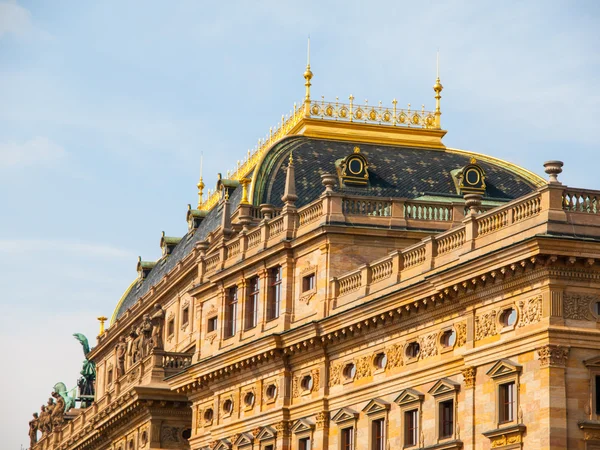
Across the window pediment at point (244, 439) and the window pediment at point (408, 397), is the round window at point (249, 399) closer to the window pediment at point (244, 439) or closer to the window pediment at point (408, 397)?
the window pediment at point (244, 439)

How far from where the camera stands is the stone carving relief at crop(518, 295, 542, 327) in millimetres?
57031

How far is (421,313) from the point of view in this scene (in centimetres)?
6419

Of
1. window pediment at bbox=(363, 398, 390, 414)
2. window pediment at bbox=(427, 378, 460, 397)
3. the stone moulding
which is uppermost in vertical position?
window pediment at bbox=(363, 398, 390, 414)

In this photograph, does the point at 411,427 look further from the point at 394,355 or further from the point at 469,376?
the point at 469,376

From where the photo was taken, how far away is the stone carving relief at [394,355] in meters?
65.7

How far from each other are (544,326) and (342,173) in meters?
28.5

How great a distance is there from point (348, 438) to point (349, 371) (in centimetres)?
254

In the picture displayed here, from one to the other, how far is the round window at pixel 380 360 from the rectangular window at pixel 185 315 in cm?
3198

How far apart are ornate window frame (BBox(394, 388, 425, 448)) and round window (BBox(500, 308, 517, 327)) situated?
19.2ft

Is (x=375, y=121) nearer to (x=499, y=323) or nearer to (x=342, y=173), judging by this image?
(x=342, y=173)

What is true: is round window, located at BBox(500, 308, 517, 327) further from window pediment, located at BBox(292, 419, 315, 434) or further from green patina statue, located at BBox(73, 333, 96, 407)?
green patina statue, located at BBox(73, 333, 96, 407)

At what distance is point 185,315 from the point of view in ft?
328

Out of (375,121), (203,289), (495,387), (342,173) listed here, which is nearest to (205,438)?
(203,289)

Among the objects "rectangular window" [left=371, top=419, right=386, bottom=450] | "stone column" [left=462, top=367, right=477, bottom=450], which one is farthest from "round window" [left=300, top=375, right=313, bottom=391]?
"stone column" [left=462, top=367, right=477, bottom=450]
